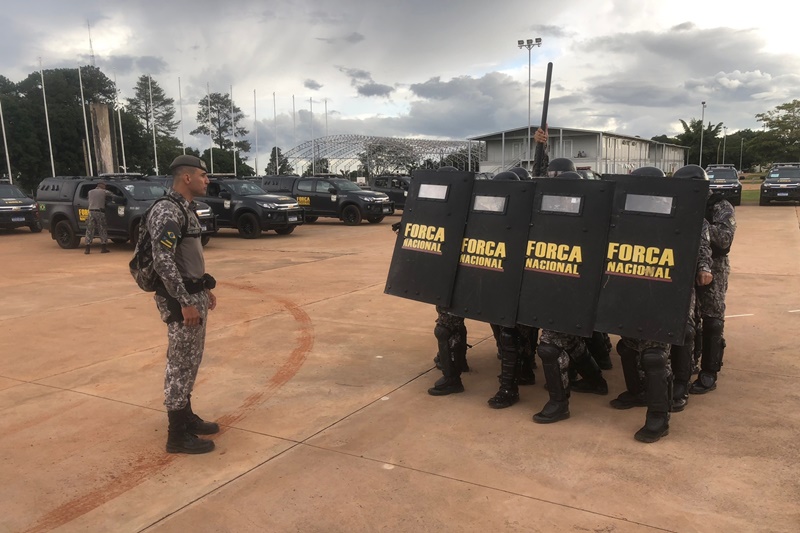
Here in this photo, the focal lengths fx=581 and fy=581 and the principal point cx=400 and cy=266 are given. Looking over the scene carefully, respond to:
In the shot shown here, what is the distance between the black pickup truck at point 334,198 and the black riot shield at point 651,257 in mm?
17401

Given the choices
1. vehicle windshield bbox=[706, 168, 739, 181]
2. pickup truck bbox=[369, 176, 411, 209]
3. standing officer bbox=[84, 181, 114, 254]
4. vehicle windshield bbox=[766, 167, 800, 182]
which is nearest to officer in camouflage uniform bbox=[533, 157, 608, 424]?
standing officer bbox=[84, 181, 114, 254]

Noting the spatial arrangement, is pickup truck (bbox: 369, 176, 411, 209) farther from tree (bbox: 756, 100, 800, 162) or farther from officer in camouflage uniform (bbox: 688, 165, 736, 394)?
tree (bbox: 756, 100, 800, 162)

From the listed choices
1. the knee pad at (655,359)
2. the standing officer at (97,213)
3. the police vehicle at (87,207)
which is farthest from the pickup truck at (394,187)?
the knee pad at (655,359)

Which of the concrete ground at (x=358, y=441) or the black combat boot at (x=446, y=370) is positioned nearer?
the concrete ground at (x=358, y=441)

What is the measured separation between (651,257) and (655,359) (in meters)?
0.66

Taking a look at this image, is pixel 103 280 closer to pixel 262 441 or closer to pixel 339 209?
pixel 262 441

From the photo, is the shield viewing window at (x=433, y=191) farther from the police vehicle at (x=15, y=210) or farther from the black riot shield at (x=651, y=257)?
the police vehicle at (x=15, y=210)

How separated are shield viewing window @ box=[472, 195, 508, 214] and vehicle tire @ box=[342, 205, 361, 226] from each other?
55.1 feet

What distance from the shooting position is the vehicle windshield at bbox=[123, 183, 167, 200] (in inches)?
560

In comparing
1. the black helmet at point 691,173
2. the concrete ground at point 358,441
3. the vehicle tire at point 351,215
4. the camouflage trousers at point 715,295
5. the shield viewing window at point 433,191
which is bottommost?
the concrete ground at point 358,441

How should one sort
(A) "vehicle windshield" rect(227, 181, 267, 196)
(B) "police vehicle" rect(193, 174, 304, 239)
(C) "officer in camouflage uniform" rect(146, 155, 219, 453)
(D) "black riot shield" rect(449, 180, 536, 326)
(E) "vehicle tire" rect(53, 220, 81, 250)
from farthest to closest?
(A) "vehicle windshield" rect(227, 181, 267, 196), (B) "police vehicle" rect(193, 174, 304, 239), (E) "vehicle tire" rect(53, 220, 81, 250), (D) "black riot shield" rect(449, 180, 536, 326), (C) "officer in camouflage uniform" rect(146, 155, 219, 453)

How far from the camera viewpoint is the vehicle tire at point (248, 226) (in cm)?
1672

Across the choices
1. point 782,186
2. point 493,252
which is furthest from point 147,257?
point 782,186

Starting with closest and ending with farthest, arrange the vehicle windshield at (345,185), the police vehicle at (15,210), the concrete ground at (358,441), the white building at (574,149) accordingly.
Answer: the concrete ground at (358,441) < the police vehicle at (15,210) < the vehicle windshield at (345,185) < the white building at (574,149)
